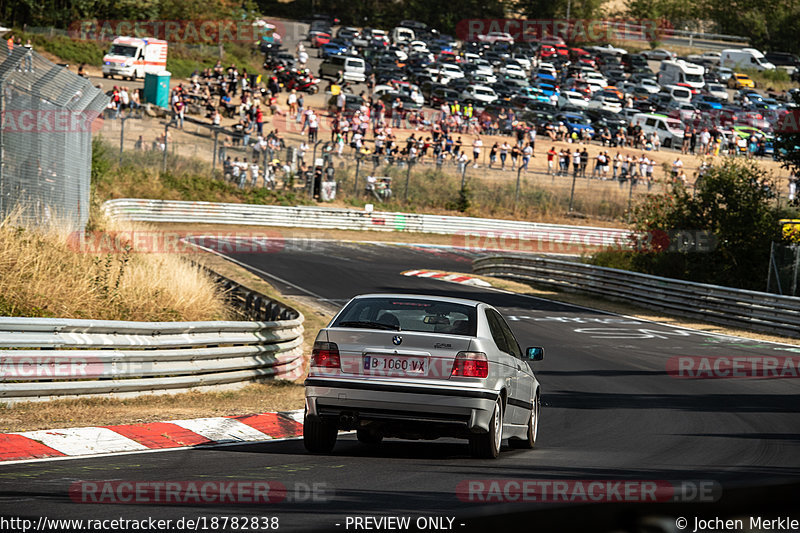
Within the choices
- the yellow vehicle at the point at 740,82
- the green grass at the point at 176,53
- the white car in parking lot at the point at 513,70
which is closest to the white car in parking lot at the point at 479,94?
the white car in parking lot at the point at 513,70

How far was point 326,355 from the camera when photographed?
27.6 feet

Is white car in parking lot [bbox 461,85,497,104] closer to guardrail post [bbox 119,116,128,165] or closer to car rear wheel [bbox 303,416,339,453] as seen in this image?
guardrail post [bbox 119,116,128,165]

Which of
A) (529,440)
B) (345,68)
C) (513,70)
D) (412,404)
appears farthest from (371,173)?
(412,404)

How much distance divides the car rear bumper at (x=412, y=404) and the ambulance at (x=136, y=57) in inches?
1926

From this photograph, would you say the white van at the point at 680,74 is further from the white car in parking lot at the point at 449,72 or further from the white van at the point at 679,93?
the white car in parking lot at the point at 449,72

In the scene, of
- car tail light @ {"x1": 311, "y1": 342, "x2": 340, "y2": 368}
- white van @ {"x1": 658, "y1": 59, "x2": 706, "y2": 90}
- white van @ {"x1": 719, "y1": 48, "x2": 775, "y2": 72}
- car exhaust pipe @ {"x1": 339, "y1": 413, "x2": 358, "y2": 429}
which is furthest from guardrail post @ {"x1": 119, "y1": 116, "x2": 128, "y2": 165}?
white van @ {"x1": 719, "y1": 48, "x2": 775, "y2": 72}

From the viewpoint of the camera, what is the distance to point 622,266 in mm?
31000

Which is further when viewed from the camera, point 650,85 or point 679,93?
point 650,85

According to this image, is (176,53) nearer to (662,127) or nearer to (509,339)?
(662,127)

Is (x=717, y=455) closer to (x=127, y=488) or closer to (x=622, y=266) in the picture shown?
(x=127, y=488)

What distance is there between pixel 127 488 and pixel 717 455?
18.4 feet

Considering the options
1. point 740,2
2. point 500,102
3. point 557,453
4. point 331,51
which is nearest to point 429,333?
point 557,453

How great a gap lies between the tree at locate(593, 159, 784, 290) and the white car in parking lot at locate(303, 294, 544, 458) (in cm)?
2058

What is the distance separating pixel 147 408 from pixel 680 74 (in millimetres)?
74498
